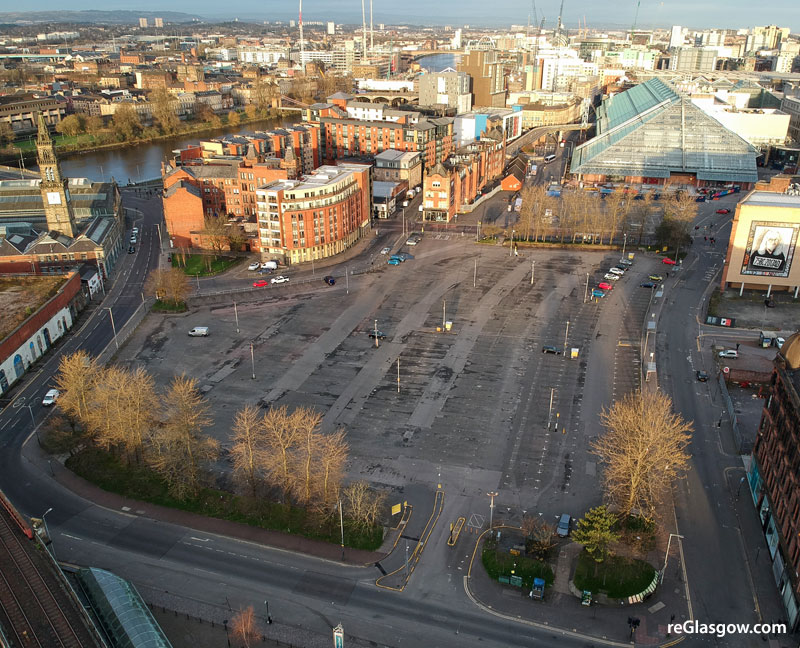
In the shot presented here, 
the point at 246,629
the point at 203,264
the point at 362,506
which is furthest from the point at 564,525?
the point at 203,264

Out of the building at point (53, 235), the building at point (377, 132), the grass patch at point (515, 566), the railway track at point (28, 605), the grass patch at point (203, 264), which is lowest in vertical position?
the grass patch at point (515, 566)

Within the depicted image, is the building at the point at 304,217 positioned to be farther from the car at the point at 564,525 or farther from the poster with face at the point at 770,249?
the car at the point at 564,525

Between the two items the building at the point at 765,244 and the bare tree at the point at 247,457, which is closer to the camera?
the bare tree at the point at 247,457

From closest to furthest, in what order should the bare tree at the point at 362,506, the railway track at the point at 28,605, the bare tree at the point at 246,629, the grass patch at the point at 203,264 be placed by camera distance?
the railway track at the point at 28,605, the bare tree at the point at 246,629, the bare tree at the point at 362,506, the grass patch at the point at 203,264

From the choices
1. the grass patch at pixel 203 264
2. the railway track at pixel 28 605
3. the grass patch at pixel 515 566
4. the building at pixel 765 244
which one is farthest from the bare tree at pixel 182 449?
the building at pixel 765 244

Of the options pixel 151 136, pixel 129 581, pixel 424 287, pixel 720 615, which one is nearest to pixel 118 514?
pixel 129 581

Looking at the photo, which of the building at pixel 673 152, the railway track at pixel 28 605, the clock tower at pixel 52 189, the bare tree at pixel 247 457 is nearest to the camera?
the railway track at pixel 28 605

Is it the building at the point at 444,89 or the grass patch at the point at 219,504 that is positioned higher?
the building at the point at 444,89

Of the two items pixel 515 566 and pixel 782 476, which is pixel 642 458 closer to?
pixel 782 476

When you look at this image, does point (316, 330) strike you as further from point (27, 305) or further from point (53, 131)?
point (53, 131)
